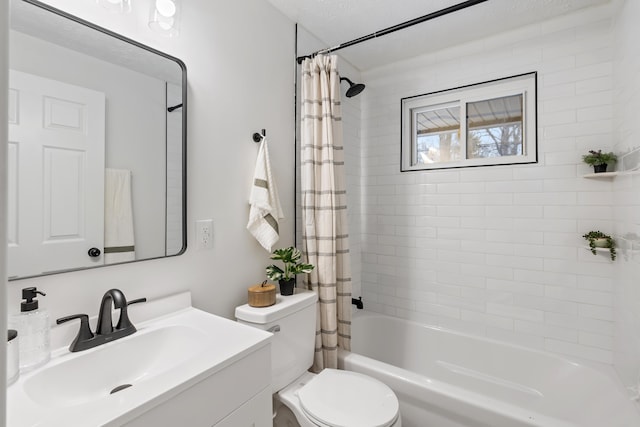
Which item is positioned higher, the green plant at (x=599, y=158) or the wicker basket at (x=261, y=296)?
the green plant at (x=599, y=158)

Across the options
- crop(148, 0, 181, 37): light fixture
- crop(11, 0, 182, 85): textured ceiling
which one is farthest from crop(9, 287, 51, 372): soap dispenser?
crop(148, 0, 181, 37): light fixture

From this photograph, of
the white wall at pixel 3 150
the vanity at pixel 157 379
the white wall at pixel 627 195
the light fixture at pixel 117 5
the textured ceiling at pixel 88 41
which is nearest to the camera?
the white wall at pixel 3 150

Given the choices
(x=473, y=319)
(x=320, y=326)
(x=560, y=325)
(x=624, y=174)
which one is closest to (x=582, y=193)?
(x=624, y=174)

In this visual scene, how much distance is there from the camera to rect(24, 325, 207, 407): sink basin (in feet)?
2.81

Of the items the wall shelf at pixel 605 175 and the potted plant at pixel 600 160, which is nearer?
the wall shelf at pixel 605 175

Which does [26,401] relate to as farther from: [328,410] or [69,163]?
[328,410]

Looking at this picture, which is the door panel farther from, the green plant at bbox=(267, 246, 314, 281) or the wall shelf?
the wall shelf

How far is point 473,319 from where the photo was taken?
2186 millimetres

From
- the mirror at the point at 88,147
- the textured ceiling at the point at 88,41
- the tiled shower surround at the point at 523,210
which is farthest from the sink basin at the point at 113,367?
the tiled shower surround at the point at 523,210

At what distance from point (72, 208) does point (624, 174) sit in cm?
241

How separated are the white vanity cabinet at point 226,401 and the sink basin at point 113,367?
154mm

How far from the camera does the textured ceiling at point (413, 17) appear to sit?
5.91 feet

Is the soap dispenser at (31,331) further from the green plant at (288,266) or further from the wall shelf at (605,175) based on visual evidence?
the wall shelf at (605,175)

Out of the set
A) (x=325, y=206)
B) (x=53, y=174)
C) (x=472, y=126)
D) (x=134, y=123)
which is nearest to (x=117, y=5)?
(x=134, y=123)
